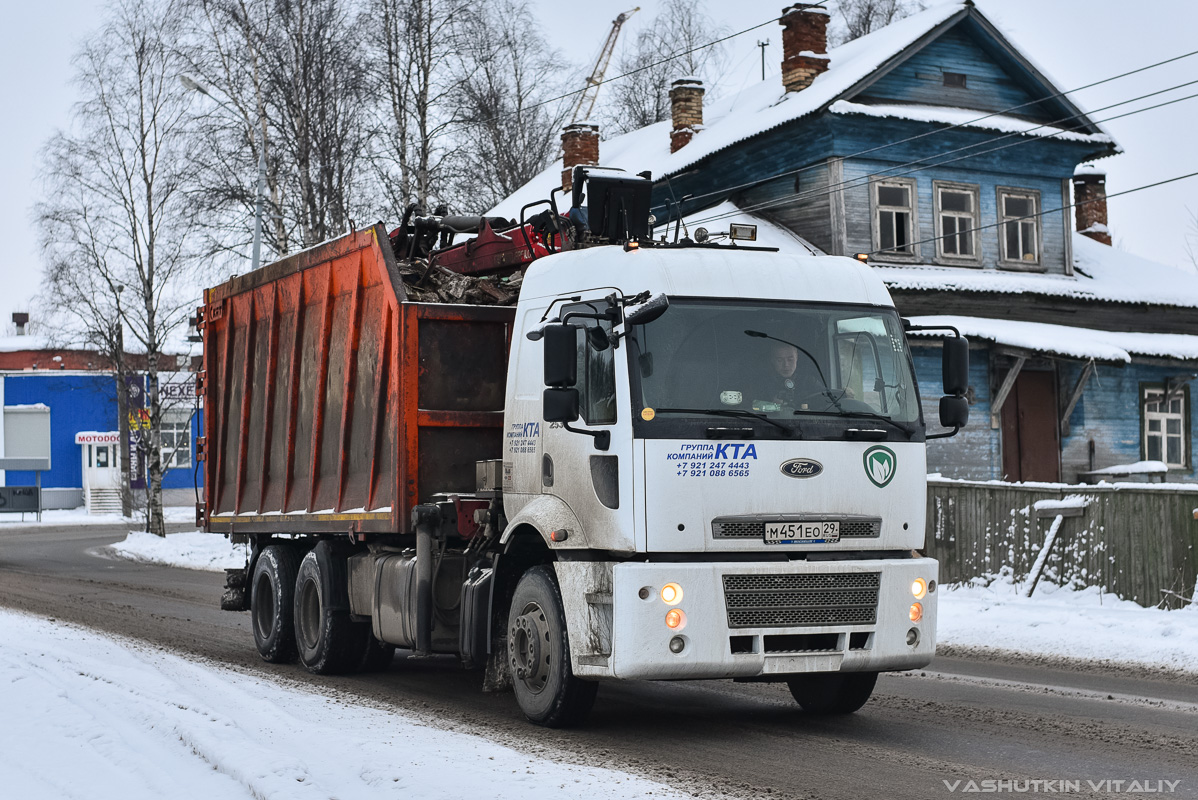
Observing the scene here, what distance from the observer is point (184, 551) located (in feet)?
101

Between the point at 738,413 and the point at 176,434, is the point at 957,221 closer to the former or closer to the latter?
the point at 738,413

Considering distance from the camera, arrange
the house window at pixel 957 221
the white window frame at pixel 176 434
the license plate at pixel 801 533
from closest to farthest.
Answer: the license plate at pixel 801 533 → the house window at pixel 957 221 → the white window frame at pixel 176 434

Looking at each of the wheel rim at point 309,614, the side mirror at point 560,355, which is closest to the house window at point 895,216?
the wheel rim at point 309,614

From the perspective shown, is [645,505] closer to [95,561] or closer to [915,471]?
[915,471]

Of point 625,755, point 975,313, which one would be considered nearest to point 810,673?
point 625,755

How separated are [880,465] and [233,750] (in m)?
3.88

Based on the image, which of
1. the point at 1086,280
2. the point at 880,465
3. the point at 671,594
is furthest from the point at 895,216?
the point at 671,594

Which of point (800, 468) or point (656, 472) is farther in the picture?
point (800, 468)

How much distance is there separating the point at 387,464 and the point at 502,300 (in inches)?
56.4

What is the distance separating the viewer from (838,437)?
8.23 m

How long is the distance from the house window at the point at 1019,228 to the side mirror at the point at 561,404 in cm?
2182

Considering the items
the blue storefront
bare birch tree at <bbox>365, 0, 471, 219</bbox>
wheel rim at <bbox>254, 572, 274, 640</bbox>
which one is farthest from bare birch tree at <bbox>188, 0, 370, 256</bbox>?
the blue storefront

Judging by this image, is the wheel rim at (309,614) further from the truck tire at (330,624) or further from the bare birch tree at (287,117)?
the bare birch tree at (287,117)

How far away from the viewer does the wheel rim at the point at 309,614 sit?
11805 millimetres
